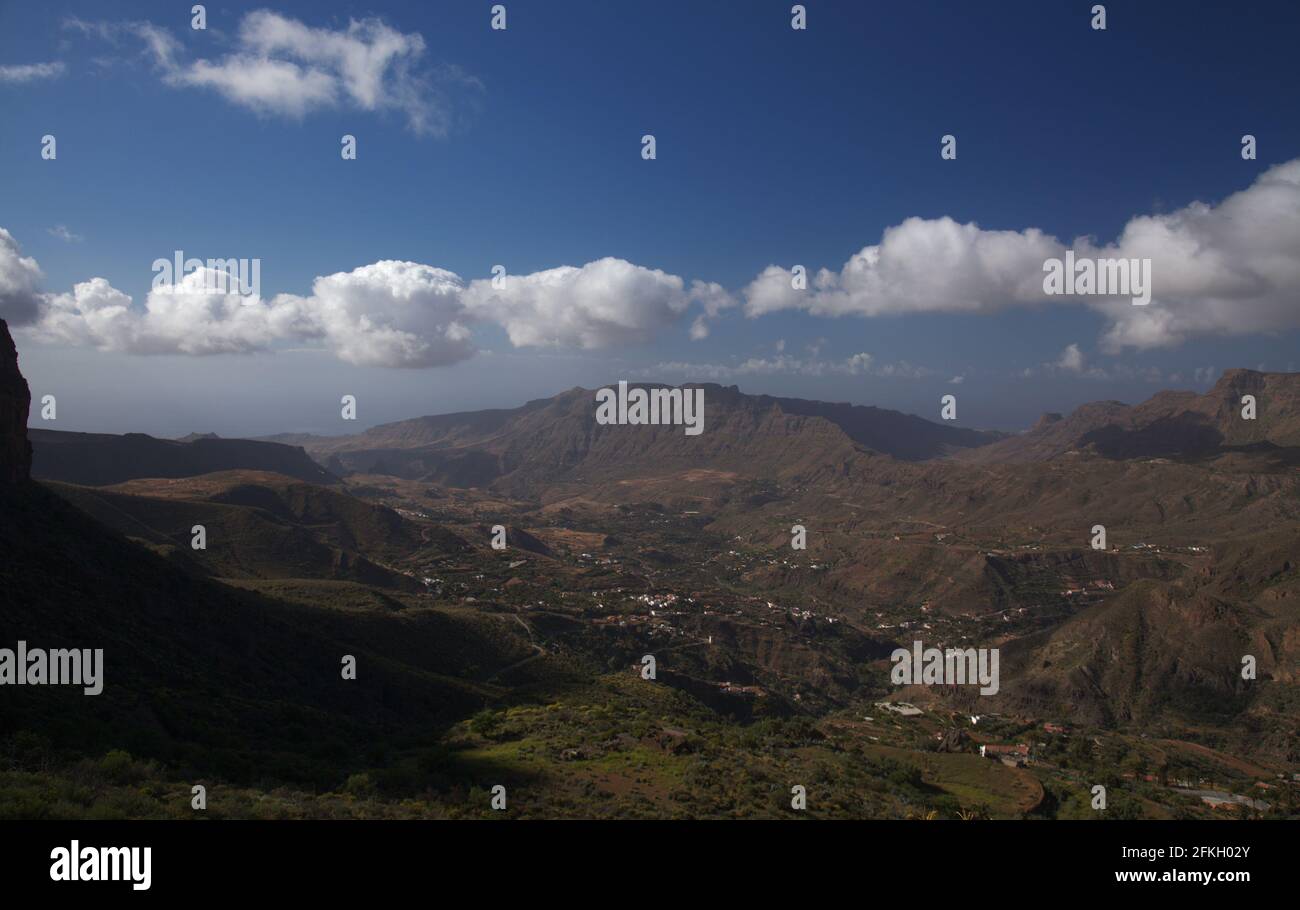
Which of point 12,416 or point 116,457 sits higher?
point 12,416

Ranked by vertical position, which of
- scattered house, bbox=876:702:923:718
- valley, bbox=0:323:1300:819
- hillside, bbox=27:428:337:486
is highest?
hillside, bbox=27:428:337:486

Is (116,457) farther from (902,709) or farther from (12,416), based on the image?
(902,709)

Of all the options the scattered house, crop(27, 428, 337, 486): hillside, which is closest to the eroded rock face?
the scattered house

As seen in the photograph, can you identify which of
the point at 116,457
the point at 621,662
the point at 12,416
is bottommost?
the point at 621,662

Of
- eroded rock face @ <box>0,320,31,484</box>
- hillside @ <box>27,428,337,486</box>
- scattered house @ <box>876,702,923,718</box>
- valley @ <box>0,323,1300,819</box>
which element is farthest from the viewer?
hillside @ <box>27,428,337,486</box>

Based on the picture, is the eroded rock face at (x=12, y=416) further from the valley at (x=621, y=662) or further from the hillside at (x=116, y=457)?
the hillside at (x=116, y=457)

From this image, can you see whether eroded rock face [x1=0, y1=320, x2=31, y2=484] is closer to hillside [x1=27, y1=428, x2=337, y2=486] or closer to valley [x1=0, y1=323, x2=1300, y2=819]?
valley [x1=0, y1=323, x2=1300, y2=819]

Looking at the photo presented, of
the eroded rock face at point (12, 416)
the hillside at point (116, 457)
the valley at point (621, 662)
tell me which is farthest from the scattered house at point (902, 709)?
the hillside at point (116, 457)

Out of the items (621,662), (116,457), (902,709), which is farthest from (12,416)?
(116,457)

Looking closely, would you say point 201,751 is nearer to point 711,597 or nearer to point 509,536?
point 711,597
